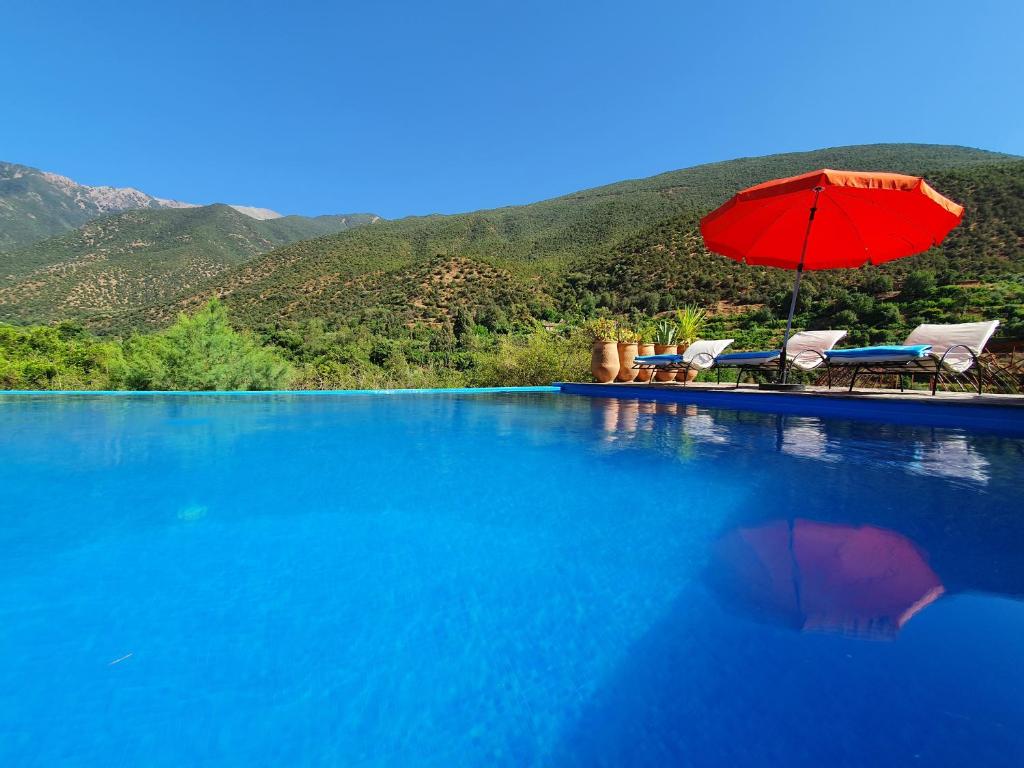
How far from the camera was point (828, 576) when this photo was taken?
158 centimetres

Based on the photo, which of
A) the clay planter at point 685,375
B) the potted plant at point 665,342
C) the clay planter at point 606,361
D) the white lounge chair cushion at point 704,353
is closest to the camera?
the white lounge chair cushion at point 704,353

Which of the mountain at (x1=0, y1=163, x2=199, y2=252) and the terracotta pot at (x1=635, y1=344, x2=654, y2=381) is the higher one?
the mountain at (x1=0, y1=163, x2=199, y2=252)

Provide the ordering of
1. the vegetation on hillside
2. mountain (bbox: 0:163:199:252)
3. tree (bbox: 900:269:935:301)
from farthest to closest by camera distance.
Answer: mountain (bbox: 0:163:199:252) < tree (bbox: 900:269:935:301) < the vegetation on hillside

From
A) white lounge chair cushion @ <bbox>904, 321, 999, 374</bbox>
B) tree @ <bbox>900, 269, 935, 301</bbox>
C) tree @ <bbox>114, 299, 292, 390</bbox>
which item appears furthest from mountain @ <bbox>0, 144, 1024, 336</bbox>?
tree @ <bbox>114, 299, 292, 390</bbox>

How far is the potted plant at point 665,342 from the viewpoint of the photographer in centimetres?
834

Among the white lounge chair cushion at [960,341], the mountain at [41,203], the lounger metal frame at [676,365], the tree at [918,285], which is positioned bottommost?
the lounger metal frame at [676,365]

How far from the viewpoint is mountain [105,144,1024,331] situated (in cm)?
2839

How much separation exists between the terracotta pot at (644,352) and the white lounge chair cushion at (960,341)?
3788 mm

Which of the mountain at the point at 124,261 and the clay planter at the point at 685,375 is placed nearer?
the clay planter at the point at 685,375

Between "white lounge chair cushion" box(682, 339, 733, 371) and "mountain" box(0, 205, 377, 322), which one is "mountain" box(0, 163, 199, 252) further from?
"white lounge chair cushion" box(682, 339, 733, 371)

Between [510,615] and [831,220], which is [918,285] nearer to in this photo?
[831,220]

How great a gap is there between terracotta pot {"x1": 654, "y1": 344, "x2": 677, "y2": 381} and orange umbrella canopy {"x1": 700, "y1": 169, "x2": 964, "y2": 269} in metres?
2.11

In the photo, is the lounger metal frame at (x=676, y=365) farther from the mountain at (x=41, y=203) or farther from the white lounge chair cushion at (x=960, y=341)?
the mountain at (x=41, y=203)

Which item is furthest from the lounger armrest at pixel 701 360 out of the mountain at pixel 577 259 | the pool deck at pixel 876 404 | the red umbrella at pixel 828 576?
the mountain at pixel 577 259
